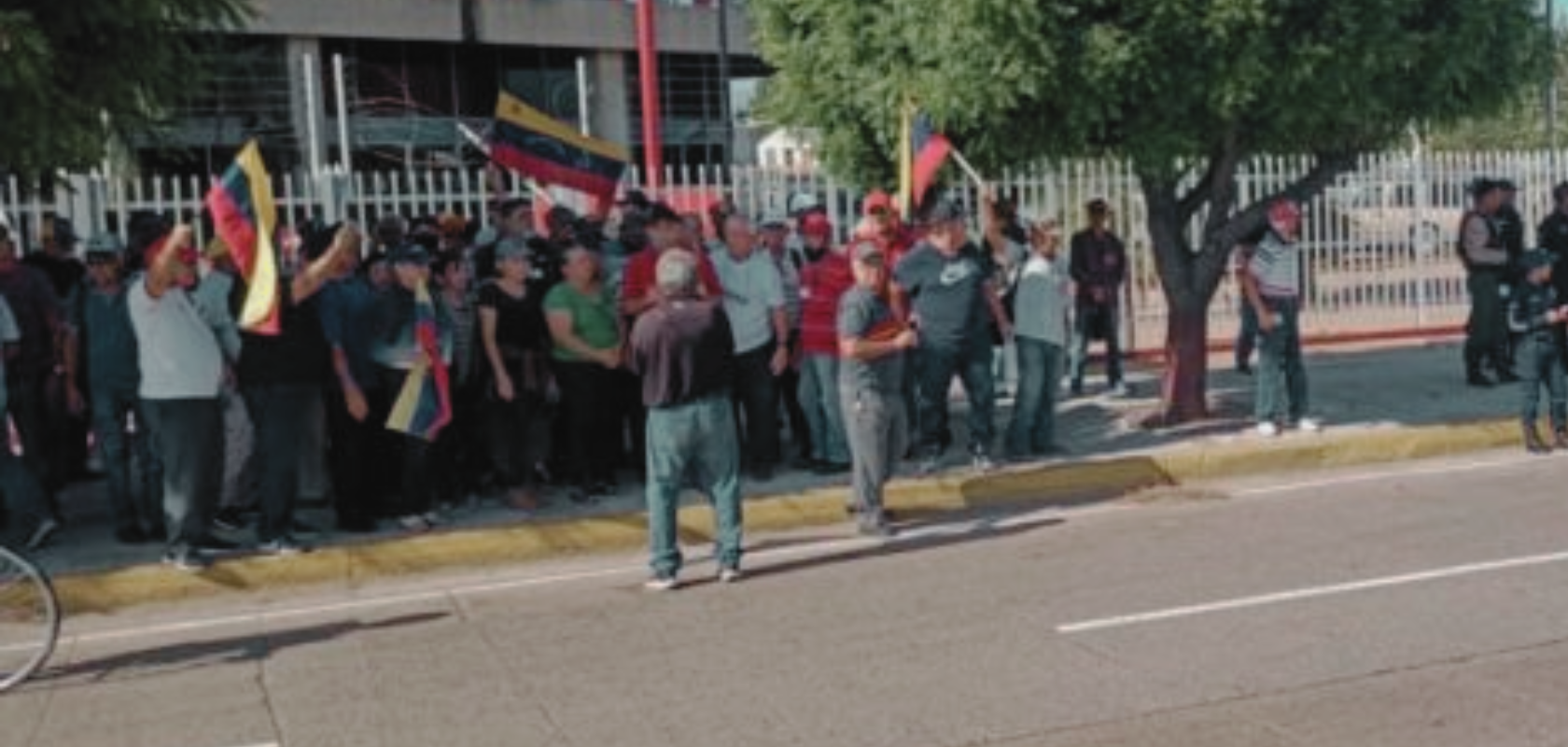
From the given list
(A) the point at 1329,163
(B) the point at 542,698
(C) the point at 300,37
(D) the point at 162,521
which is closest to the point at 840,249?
(A) the point at 1329,163

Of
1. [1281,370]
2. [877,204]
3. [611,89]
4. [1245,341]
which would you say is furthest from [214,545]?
[611,89]

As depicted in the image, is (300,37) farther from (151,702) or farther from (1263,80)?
(151,702)

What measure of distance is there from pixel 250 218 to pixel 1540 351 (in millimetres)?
8214

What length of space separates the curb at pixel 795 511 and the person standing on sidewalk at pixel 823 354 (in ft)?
2.15

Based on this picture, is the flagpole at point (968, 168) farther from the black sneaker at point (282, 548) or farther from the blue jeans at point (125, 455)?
the blue jeans at point (125, 455)

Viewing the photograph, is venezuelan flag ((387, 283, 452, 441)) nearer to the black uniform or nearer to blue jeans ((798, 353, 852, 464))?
blue jeans ((798, 353, 852, 464))

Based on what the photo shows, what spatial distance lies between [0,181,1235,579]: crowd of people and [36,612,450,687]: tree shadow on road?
132 centimetres

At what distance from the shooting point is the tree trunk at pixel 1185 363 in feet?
44.3

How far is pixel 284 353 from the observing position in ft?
32.9

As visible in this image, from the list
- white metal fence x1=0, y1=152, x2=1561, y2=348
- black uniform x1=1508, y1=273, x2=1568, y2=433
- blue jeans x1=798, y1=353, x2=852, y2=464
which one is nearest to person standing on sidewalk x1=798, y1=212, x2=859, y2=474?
blue jeans x1=798, y1=353, x2=852, y2=464

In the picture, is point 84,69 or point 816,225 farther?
point 816,225

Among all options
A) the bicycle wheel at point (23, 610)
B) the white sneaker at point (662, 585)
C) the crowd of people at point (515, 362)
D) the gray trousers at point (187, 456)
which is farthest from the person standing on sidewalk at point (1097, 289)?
the bicycle wheel at point (23, 610)

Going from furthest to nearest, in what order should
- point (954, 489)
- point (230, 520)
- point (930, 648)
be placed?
point (954, 489)
point (230, 520)
point (930, 648)

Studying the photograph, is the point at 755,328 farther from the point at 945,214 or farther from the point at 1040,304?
the point at 1040,304
